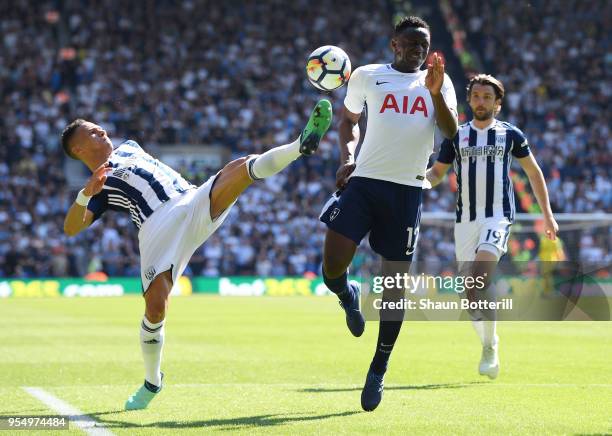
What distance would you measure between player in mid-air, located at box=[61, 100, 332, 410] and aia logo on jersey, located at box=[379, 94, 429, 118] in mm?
700

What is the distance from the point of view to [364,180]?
758 cm

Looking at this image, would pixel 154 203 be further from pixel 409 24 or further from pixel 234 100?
pixel 234 100

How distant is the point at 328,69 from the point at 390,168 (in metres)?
1.21

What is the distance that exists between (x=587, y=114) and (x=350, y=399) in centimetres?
2866

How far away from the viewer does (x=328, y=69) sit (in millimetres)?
8336

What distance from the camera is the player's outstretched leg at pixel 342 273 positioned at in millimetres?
7547

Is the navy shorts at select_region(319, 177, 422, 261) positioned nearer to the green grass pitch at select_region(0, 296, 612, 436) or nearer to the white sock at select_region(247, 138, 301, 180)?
the white sock at select_region(247, 138, 301, 180)

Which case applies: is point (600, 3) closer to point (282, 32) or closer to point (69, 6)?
point (282, 32)

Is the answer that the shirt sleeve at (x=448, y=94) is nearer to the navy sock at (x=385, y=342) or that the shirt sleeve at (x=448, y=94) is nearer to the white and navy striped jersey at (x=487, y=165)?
the navy sock at (x=385, y=342)

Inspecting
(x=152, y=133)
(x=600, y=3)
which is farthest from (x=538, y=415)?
(x=600, y=3)

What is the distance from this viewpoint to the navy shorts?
751 centimetres

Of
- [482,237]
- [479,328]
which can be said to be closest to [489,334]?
[479,328]

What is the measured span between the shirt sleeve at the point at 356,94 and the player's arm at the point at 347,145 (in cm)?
4

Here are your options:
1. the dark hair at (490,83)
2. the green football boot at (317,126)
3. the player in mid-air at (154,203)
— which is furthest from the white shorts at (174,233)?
the dark hair at (490,83)
